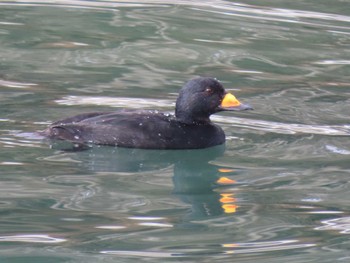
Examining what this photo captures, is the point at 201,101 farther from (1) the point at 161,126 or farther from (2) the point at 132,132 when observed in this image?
(2) the point at 132,132

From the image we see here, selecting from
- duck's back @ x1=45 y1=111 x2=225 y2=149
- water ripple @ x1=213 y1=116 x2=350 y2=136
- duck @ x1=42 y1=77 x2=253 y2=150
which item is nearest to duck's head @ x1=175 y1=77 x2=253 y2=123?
duck @ x1=42 y1=77 x2=253 y2=150

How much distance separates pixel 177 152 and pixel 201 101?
1.64ft

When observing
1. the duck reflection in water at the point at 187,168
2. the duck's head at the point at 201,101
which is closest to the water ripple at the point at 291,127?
the duck's head at the point at 201,101

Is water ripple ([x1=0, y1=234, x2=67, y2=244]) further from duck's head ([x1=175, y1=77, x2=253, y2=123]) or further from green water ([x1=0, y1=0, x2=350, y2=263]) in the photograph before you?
duck's head ([x1=175, y1=77, x2=253, y2=123])

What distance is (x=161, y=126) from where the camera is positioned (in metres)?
9.11

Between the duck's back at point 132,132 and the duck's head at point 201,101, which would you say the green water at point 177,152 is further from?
the duck's head at point 201,101

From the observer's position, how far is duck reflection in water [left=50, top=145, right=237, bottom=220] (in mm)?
7641

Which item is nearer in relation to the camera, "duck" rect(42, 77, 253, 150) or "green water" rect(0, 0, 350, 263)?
"green water" rect(0, 0, 350, 263)

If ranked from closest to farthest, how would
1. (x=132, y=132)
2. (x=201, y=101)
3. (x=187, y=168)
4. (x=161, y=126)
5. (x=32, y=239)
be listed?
(x=32, y=239) → (x=187, y=168) → (x=132, y=132) → (x=161, y=126) → (x=201, y=101)

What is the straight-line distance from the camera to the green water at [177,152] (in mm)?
6770

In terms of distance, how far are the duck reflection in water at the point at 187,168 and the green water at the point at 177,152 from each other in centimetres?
2

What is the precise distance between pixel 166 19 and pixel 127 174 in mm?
6583

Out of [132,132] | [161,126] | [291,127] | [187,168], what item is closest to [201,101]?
[161,126]

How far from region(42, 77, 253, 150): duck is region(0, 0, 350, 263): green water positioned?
10 centimetres
